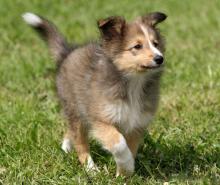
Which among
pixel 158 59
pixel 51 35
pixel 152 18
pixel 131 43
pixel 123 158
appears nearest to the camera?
pixel 158 59

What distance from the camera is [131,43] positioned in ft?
19.7

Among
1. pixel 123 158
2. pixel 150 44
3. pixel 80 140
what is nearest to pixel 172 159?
pixel 123 158

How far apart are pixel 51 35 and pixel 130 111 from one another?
5.60ft

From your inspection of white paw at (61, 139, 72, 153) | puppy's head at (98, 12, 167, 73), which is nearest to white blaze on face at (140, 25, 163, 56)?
puppy's head at (98, 12, 167, 73)

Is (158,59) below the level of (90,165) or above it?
above

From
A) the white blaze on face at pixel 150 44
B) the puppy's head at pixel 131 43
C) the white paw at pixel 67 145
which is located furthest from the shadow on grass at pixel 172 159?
the white blaze on face at pixel 150 44

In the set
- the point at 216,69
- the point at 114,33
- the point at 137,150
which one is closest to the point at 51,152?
the point at 137,150

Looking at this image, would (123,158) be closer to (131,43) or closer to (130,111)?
(130,111)

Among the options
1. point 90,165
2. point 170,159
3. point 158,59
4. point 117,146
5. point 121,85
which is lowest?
point 170,159

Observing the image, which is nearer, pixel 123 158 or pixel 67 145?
pixel 123 158

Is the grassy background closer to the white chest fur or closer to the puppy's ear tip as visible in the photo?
the white chest fur

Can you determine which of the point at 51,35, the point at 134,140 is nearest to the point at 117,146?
the point at 134,140

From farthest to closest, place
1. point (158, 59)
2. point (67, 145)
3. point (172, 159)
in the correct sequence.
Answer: point (67, 145) → point (172, 159) → point (158, 59)

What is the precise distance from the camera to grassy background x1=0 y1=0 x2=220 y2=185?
617cm
